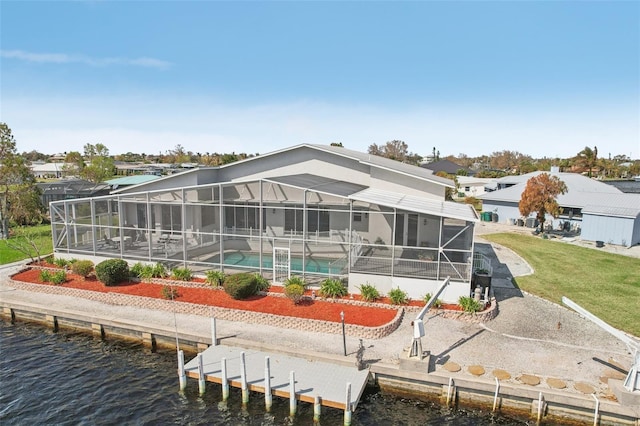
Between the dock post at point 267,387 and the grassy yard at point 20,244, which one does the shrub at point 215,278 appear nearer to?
the dock post at point 267,387

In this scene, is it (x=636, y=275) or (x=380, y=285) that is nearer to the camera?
(x=380, y=285)

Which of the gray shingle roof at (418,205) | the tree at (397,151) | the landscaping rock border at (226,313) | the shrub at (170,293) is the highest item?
the tree at (397,151)

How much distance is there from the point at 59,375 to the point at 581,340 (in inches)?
806

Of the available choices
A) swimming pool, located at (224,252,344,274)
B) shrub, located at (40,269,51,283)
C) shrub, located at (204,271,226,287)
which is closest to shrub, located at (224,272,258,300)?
shrub, located at (204,271,226,287)

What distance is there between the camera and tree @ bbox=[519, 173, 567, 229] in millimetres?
33938

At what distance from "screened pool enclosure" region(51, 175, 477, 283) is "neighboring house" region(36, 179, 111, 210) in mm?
20716

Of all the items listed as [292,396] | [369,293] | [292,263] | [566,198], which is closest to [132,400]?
[292,396]

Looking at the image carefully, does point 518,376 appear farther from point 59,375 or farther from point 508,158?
point 508,158

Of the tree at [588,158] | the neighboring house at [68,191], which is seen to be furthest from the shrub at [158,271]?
the tree at [588,158]

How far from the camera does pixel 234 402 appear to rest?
1284 centimetres

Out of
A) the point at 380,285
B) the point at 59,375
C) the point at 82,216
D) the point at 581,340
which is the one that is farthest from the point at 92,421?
the point at 581,340

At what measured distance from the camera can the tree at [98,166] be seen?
61.2m

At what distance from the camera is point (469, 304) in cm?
1722

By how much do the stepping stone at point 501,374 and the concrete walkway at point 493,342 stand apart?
0.04 m
